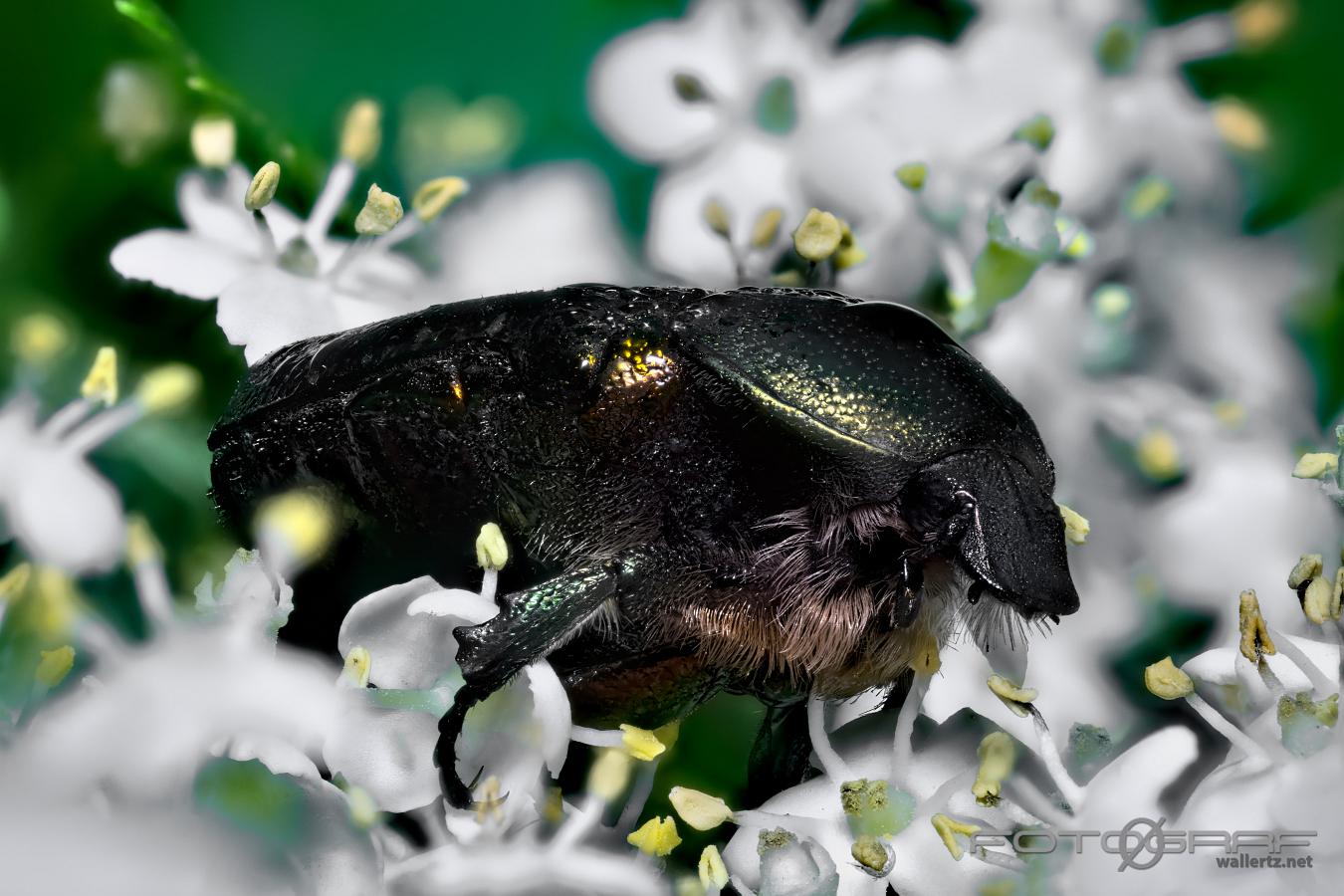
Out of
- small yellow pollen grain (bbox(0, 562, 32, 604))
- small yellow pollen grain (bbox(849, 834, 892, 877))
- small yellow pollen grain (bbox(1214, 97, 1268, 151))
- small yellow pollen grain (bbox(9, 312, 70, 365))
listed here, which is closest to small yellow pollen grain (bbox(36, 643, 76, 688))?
small yellow pollen grain (bbox(0, 562, 32, 604))

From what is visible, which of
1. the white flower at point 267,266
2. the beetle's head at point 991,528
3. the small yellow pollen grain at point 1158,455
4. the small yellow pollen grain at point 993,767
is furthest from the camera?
the small yellow pollen grain at point 1158,455

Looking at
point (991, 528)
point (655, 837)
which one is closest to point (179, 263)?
point (655, 837)

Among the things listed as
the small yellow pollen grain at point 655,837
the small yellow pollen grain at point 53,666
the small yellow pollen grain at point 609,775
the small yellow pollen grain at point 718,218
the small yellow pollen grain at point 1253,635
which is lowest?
the small yellow pollen grain at point 655,837

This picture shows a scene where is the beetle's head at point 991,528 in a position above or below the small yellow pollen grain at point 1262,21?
below

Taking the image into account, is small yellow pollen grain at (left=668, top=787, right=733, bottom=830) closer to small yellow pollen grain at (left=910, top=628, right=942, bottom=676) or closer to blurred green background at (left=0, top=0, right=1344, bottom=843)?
blurred green background at (left=0, top=0, right=1344, bottom=843)

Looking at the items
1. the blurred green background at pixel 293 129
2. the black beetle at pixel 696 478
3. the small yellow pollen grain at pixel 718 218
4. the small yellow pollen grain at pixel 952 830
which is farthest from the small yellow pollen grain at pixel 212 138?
the small yellow pollen grain at pixel 952 830

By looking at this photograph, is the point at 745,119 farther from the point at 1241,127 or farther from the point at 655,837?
the point at 655,837

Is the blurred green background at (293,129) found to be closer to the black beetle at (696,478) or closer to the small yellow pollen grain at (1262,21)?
the small yellow pollen grain at (1262,21)
